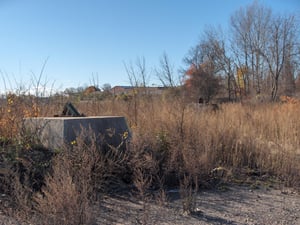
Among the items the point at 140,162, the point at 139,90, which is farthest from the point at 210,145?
the point at 139,90

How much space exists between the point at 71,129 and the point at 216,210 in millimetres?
Result: 2285

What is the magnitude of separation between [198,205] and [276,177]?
175 cm

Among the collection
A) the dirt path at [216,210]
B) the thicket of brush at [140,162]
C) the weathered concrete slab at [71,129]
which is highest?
the weathered concrete slab at [71,129]

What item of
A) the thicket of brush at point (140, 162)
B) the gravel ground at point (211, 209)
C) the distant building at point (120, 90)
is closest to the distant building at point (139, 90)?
the distant building at point (120, 90)

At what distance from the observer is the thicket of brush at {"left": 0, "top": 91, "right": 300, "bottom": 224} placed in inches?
106

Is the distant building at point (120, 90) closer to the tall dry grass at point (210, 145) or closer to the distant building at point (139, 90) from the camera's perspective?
the distant building at point (139, 90)

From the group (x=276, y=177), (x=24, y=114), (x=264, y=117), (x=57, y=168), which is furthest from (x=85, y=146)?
(x=264, y=117)

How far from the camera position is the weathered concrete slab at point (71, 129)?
168 inches

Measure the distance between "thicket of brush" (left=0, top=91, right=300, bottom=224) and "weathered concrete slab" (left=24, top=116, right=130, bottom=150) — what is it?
16 centimetres

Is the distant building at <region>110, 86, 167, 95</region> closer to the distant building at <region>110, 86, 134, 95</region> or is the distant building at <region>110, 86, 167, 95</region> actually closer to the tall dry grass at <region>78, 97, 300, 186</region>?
the distant building at <region>110, 86, 134, 95</region>

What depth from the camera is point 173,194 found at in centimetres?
376

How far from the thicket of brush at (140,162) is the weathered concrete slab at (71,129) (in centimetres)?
Result: 16

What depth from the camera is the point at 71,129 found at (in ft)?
14.1

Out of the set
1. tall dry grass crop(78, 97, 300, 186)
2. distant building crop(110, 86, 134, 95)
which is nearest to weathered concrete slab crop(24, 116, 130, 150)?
tall dry grass crop(78, 97, 300, 186)
